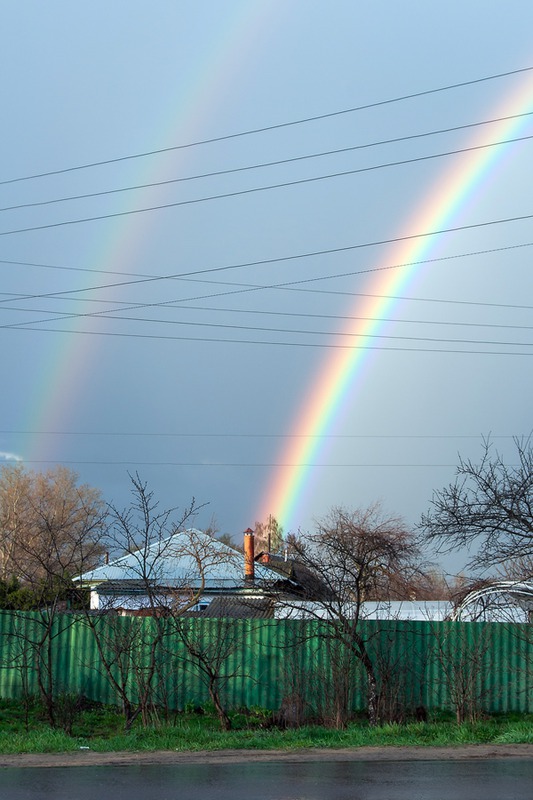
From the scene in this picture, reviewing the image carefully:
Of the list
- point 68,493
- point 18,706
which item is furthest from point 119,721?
point 68,493

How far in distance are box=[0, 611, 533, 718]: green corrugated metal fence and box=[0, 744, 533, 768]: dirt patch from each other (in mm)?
3489

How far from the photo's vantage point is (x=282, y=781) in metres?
9.08

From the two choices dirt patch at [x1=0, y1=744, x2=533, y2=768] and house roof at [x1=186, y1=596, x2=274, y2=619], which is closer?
dirt patch at [x1=0, y1=744, x2=533, y2=768]

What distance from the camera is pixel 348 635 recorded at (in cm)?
1537

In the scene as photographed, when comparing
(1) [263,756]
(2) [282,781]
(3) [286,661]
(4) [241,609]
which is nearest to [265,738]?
(1) [263,756]

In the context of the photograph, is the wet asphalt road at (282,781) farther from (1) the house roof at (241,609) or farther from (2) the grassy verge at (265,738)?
(1) the house roof at (241,609)

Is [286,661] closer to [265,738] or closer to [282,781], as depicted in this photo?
[265,738]

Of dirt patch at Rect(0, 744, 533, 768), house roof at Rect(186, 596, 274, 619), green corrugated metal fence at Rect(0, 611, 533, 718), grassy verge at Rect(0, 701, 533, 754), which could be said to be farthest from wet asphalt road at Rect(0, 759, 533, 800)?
house roof at Rect(186, 596, 274, 619)

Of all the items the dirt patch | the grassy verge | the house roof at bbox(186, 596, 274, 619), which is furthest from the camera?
the house roof at bbox(186, 596, 274, 619)

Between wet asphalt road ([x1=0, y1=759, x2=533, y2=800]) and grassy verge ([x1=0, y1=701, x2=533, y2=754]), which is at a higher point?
wet asphalt road ([x1=0, y1=759, x2=533, y2=800])

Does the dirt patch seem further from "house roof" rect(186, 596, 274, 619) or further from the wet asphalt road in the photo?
"house roof" rect(186, 596, 274, 619)

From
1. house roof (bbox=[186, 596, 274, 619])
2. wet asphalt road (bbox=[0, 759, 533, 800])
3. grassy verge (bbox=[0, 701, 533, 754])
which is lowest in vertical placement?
grassy verge (bbox=[0, 701, 533, 754])

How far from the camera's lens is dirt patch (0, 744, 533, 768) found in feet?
34.1

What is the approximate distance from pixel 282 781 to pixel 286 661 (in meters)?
7.35
